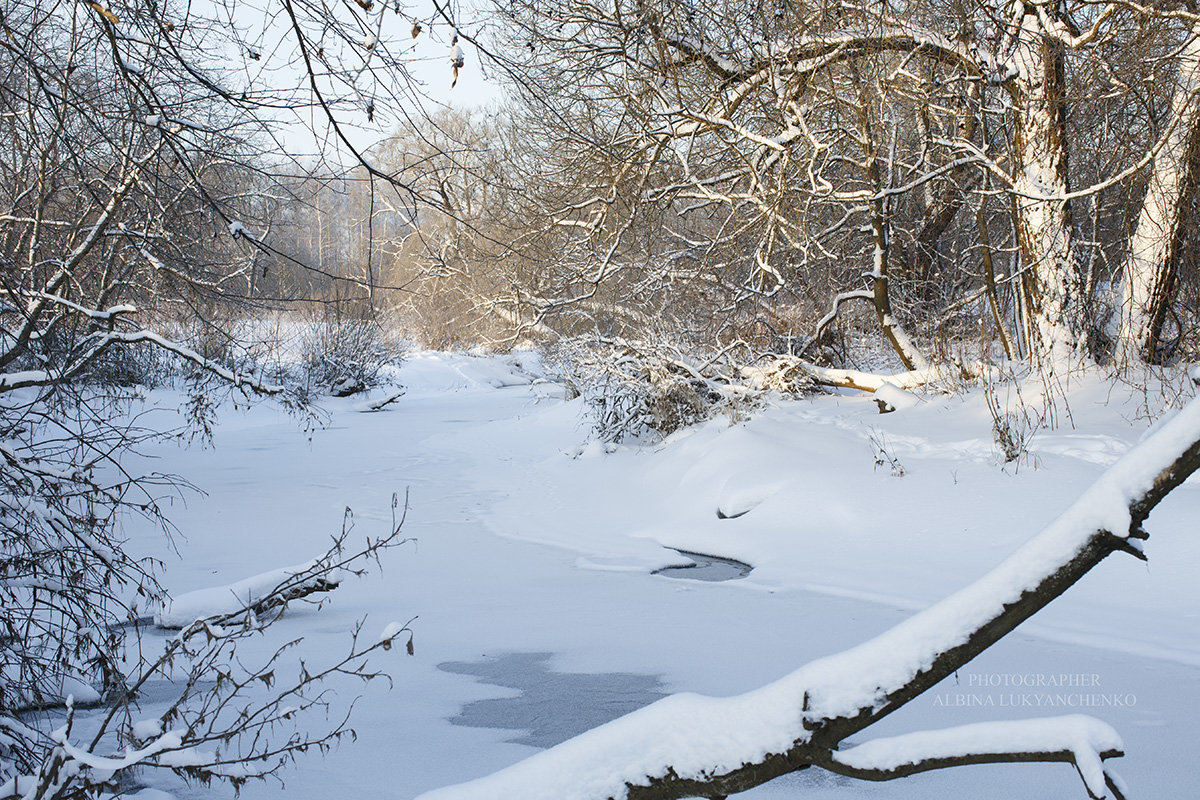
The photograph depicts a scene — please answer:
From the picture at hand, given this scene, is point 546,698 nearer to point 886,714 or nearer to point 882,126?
point 886,714

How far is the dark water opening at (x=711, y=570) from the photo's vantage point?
5562 millimetres

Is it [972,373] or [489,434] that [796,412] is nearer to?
[972,373]

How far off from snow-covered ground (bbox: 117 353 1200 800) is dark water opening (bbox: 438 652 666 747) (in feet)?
0.07

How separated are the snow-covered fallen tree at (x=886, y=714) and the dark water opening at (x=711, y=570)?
4157 millimetres

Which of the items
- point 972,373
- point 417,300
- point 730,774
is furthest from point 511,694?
point 417,300

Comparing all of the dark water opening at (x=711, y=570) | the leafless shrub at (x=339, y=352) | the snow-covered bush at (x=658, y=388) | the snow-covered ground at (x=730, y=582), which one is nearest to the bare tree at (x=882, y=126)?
the snow-covered bush at (x=658, y=388)

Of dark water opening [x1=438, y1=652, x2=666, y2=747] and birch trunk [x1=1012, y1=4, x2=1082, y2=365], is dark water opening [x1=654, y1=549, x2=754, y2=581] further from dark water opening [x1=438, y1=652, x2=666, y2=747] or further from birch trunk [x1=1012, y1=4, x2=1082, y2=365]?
birch trunk [x1=1012, y1=4, x2=1082, y2=365]

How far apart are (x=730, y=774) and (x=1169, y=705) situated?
2.71 metres

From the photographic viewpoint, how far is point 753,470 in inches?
288

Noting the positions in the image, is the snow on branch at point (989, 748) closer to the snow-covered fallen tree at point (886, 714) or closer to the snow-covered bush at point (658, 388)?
the snow-covered fallen tree at point (886, 714)

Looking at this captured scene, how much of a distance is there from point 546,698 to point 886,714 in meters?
2.40

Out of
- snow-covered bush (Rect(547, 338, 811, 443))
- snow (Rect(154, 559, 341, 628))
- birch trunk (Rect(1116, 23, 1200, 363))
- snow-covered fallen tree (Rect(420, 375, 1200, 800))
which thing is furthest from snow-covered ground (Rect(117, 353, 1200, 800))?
snow-covered fallen tree (Rect(420, 375, 1200, 800))

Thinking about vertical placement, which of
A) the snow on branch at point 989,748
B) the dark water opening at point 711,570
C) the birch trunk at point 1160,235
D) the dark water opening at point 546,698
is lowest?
the dark water opening at point 546,698

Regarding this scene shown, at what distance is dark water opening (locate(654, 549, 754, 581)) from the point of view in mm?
5562
